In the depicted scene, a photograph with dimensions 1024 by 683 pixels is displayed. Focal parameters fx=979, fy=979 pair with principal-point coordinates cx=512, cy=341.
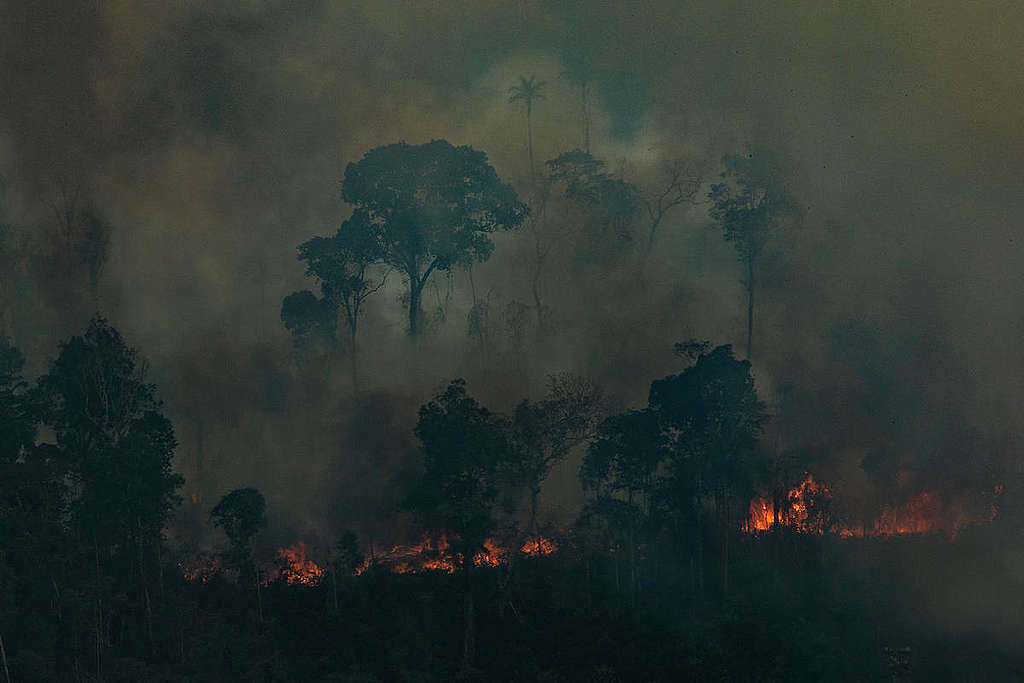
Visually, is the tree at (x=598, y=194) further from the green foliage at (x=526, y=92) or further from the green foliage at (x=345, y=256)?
the green foliage at (x=345, y=256)

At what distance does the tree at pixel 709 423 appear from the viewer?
62.5 metres

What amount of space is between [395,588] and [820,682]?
26.7 meters

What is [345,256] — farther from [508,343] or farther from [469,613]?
[469,613]

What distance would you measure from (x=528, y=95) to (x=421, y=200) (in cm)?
2845

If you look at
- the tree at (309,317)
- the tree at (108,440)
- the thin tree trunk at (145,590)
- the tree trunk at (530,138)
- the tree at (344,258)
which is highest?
the tree trunk at (530,138)

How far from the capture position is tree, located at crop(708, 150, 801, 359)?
8675cm

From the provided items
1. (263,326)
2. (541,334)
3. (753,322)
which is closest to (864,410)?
(753,322)

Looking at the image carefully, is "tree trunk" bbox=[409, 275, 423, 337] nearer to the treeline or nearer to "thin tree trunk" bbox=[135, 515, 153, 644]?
the treeline

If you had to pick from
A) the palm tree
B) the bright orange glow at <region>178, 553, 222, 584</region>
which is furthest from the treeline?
the palm tree

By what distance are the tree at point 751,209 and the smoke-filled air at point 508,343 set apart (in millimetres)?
377

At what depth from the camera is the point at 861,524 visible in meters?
75.8

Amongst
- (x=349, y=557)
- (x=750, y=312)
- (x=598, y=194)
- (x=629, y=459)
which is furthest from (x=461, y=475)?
(x=598, y=194)

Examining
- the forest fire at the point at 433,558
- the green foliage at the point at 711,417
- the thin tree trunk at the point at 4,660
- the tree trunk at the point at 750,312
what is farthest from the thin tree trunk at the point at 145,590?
the tree trunk at the point at 750,312

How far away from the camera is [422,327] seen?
84.6m
